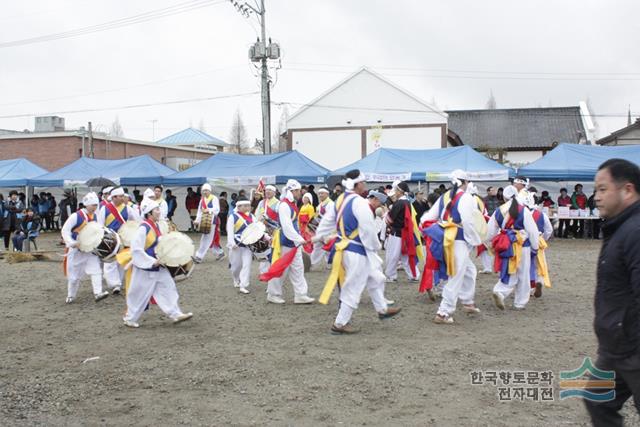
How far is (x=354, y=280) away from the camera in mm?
6887

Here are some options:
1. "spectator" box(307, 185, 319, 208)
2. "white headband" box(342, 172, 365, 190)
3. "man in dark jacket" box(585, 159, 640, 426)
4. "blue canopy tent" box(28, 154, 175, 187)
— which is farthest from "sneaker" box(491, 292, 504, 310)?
"blue canopy tent" box(28, 154, 175, 187)

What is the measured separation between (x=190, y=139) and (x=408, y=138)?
2918 centimetres

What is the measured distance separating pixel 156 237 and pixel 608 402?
5.39 metres

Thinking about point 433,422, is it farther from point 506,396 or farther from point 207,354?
point 207,354

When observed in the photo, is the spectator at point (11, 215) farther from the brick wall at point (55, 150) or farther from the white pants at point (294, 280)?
the brick wall at point (55, 150)

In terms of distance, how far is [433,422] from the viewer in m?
4.47

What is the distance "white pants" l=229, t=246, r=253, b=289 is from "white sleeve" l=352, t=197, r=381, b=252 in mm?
3582

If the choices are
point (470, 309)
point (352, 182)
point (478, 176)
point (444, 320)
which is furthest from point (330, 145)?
point (352, 182)

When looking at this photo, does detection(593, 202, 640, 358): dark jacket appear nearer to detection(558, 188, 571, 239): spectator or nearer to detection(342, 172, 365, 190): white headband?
detection(342, 172, 365, 190): white headband

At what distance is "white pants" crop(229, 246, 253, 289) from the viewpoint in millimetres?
10039

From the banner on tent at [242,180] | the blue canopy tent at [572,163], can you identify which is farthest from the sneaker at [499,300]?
the banner on tent at [242,180]

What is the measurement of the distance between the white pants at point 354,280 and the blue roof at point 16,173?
20.8 metres

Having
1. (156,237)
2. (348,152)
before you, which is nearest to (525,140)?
(348,152)

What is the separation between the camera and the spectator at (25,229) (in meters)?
16.3
